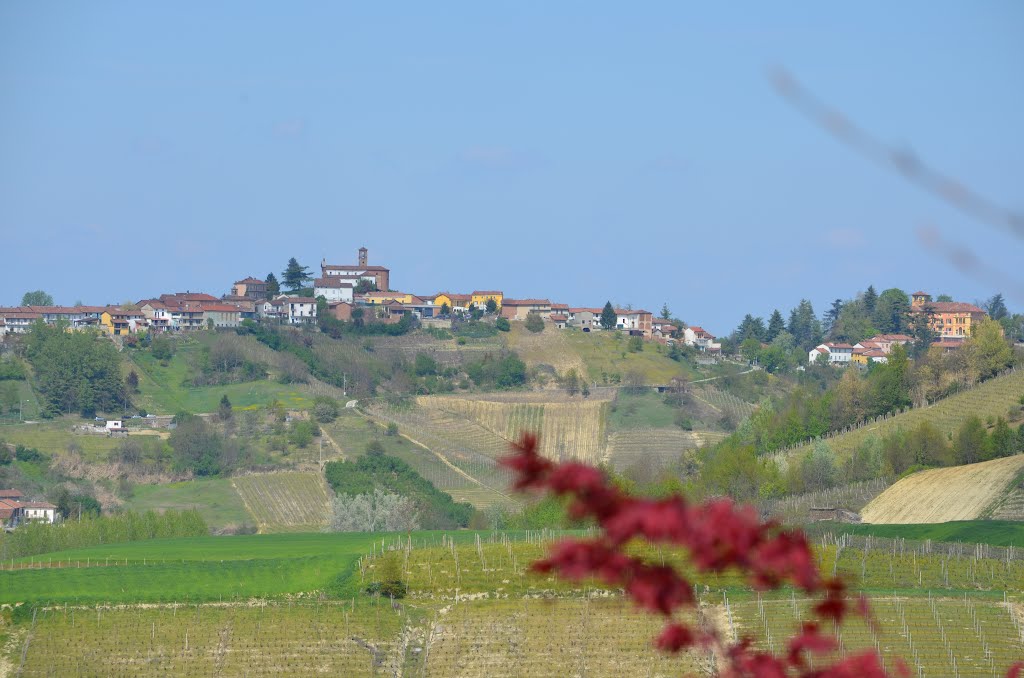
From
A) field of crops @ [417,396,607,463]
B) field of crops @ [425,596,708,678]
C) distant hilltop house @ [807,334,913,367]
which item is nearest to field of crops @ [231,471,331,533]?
field of crops @ [417,396,607,463]

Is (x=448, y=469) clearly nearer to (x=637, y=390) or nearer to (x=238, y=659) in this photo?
(x=637, y=390)

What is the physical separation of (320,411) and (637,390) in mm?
27215

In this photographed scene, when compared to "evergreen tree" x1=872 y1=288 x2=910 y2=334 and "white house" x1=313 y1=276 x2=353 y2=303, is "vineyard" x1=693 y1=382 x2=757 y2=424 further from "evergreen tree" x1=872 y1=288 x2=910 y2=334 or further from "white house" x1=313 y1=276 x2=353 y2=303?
"evergreen tree" x1=872 y1=288 x2=910 y2=334

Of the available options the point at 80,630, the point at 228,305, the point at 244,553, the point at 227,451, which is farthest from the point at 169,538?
the point at 228,305

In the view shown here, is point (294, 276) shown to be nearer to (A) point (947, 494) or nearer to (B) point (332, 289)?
(B) point (332, 289)

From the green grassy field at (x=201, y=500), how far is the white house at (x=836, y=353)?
256ft

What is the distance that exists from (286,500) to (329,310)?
179 ft

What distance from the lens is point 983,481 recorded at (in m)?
72.2

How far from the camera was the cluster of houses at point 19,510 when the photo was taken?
84.9 metres

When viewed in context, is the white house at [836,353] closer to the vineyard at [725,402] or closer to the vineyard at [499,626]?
the vineyard at [725,402]

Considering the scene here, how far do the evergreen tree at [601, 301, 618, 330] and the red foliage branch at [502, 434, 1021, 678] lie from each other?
149m

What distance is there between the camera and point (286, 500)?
94.2 metres

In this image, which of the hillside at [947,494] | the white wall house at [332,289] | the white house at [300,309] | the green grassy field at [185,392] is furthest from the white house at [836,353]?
the hillside at [947,494]

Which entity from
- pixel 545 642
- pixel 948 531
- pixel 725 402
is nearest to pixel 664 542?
pixel 545 642
